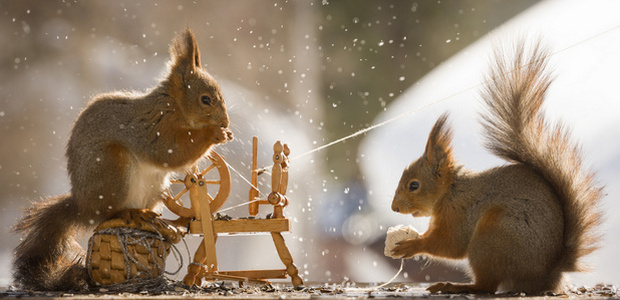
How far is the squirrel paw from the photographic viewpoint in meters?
1.89

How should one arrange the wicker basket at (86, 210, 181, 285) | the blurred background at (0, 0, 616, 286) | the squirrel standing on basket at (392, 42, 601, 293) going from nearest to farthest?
1. the squirrel standing on basket at (392, 42, 601, 293)
2. the wicker basket at (86, 210, 181, 285)
3. the blurred background at (0, 0, 616, 286)

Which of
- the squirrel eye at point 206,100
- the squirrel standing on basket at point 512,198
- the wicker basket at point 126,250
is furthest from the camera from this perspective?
the squirrel eye at point 206,100

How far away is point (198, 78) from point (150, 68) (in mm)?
1490

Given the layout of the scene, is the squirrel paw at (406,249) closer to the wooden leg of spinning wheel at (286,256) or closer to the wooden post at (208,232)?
the wooden leg of spinning wheel at (286,256)

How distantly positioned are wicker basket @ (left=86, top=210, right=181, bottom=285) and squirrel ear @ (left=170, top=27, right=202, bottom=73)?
45 cm

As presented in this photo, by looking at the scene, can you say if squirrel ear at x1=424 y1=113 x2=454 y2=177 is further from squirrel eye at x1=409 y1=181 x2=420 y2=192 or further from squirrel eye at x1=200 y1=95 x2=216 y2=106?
squirrel eye at x1=200 y1=95 x2=216 y2=106

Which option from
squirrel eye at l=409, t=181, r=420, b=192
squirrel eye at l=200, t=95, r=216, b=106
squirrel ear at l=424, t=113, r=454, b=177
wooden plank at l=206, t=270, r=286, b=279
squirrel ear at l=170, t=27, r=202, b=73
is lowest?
wooden plank at l=206, t=270, r=286, b=279

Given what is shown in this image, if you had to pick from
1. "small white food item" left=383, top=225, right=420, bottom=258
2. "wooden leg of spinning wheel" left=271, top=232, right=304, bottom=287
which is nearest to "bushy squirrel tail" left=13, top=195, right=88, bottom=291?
"wooden leg of spinning wheel" left=271, top=232, right=304, bottom=287

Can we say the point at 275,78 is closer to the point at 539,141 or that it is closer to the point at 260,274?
the point at 260,274

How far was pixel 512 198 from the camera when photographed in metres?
1.74

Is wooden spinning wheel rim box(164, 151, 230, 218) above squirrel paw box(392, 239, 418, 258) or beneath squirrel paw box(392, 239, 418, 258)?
above

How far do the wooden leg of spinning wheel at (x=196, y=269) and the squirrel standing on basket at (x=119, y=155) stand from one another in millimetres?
232

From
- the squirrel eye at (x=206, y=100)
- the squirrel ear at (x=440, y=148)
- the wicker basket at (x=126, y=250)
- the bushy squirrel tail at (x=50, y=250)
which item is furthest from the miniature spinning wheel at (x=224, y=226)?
the squirrel ear at (x=440, y=148)

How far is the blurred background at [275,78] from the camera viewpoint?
3.25 m
